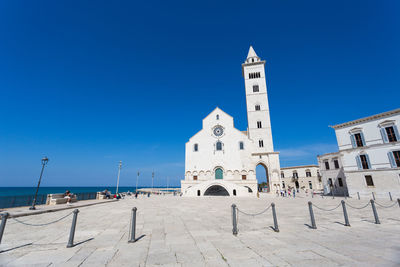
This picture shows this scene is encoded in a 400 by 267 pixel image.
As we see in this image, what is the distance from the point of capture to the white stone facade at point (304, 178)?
46469 mm

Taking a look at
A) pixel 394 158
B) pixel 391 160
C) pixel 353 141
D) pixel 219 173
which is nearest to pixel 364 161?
pixel 391 160

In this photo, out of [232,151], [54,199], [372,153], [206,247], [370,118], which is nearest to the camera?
[206,247]

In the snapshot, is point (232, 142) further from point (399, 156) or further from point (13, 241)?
point (13, 241)

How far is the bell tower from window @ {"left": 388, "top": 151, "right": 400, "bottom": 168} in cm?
1749

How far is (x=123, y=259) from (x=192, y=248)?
196 centimetres

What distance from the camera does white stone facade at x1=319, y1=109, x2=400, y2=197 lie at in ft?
69.1

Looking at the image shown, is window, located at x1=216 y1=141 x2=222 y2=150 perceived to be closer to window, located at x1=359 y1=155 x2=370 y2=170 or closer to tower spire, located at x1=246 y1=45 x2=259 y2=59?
window, located at x1=359 y1=155 x2=370 y2=170

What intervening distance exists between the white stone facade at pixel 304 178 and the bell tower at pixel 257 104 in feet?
63.1

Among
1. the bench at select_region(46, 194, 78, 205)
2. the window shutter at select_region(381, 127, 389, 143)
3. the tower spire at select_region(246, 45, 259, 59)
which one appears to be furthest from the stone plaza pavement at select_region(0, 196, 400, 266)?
the tower spire at select_region(246, 45, 259, 59)

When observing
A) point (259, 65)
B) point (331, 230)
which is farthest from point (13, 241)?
point (259, 65)

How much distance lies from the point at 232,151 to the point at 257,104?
13.5 m

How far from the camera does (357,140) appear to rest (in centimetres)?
2417

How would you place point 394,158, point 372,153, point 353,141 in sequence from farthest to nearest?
point 353,141 → point 372,153 → point 394,158

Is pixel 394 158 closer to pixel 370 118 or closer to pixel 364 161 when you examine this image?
pixel 364 161
